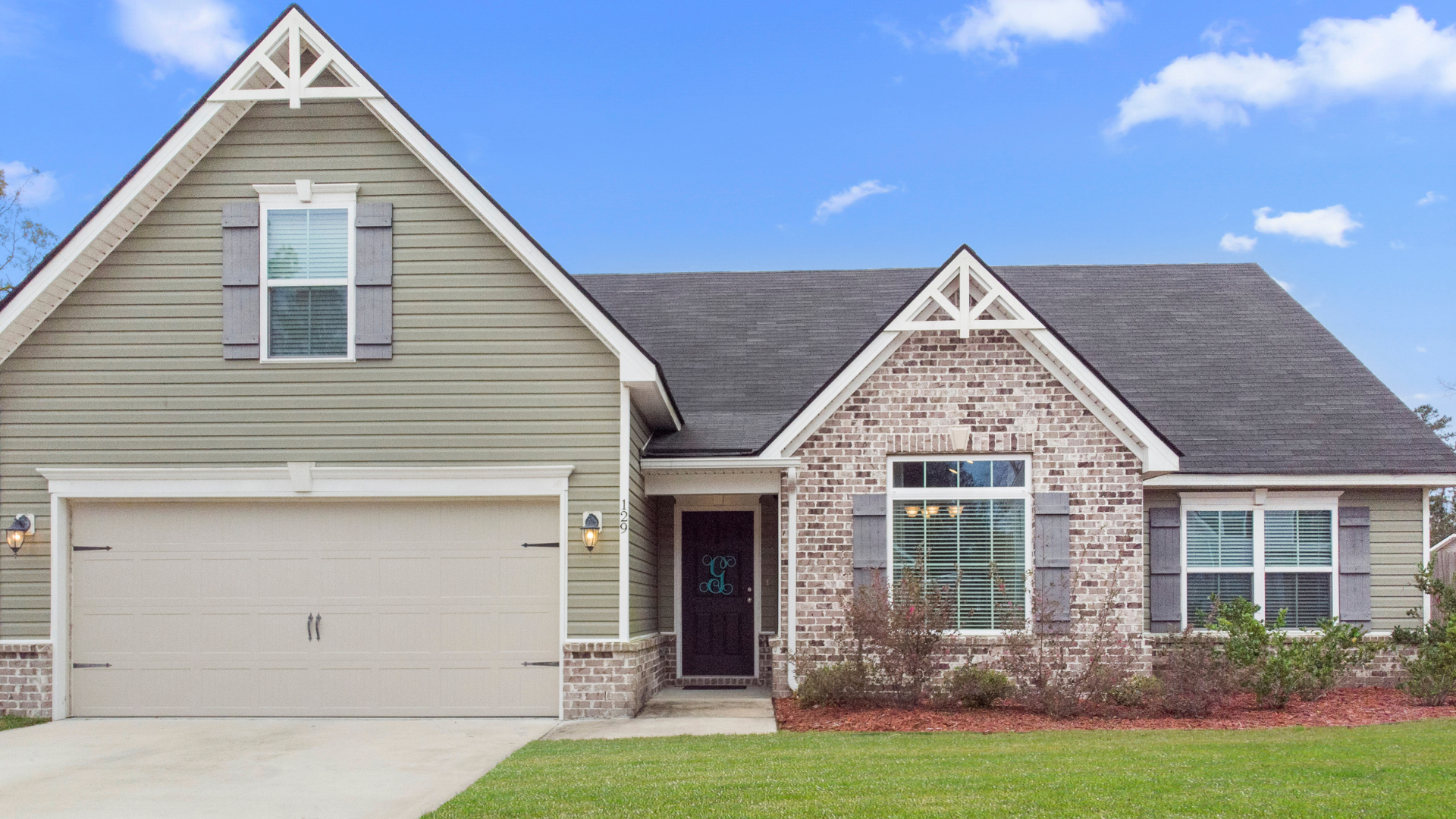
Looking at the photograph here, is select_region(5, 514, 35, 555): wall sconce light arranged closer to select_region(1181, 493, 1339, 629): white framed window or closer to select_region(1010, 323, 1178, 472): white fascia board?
select_region(1010, 323, 1178, 472): white fascia board

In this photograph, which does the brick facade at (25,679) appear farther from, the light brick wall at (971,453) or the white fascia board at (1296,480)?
the white fascia board at (1296,480)

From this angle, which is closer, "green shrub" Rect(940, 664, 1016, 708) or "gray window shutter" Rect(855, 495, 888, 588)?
"green shrub" Rect(940, 664, 1016, 708)

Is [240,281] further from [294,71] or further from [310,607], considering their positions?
[310,607]

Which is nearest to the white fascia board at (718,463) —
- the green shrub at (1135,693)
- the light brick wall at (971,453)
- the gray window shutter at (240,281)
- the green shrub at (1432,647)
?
the light brick wall at (971,453)

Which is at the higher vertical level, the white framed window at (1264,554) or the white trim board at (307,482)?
the white trim board at (307,482)

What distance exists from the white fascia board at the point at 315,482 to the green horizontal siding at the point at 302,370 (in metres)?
0.12

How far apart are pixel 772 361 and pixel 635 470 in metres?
3.94

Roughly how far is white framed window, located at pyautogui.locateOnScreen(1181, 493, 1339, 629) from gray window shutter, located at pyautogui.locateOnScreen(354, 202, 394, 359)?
358 inches

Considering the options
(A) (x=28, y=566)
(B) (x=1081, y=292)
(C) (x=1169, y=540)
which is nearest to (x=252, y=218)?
(A) (x=28, y=566)

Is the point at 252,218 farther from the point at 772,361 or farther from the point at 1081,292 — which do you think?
the point at 1081,292

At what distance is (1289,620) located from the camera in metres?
13.9

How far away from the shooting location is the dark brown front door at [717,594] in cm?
1502

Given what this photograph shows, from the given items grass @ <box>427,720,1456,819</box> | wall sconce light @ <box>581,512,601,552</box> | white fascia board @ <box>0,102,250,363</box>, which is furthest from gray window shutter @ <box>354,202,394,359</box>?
grass @ <box>427,720,1456,819</box>

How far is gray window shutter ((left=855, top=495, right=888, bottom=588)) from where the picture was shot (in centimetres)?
1266
